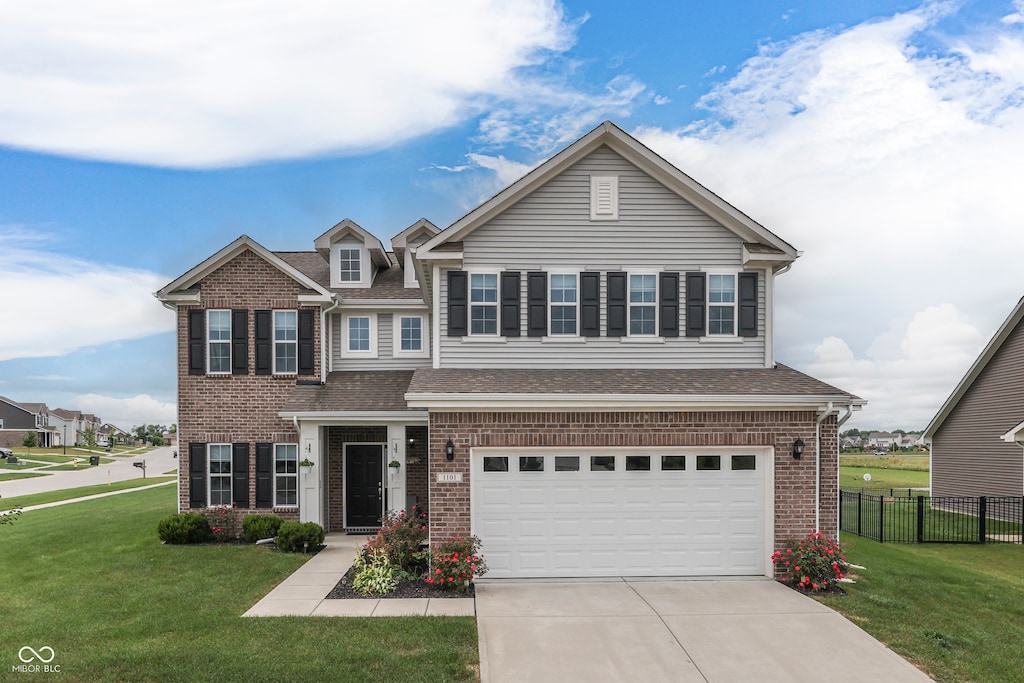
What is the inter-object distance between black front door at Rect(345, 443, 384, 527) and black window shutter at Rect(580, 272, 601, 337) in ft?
22.5

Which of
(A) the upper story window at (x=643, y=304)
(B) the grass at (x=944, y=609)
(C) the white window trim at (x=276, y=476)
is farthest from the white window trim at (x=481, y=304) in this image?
(B) the grass at (x=944, y=609)

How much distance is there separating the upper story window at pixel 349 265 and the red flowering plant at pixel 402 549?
8.54 m

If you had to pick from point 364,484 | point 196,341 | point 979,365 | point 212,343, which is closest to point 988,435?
point 979,365

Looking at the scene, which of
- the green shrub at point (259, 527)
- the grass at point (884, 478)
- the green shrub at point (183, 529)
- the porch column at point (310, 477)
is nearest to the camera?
the green shrub at point (183, 529)

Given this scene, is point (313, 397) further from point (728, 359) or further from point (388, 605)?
point (728, 359)

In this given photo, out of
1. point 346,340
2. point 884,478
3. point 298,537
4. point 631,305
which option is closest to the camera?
point 631,305

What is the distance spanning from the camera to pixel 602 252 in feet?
44.2

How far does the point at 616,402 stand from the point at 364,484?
8.40 metres

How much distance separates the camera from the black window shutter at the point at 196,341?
53.2 feet

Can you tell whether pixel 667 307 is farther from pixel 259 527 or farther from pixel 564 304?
pixel 259 527

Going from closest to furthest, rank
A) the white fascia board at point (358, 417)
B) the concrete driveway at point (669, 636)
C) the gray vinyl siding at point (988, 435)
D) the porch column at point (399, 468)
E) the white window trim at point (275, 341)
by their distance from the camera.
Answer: the concrete driveway at point (669, 636) → the white fascia board at point (358, 417) → the porch column at point (399, 468) → the white window trim at point (275, 341) → the gray vinyl siding at point (988, 435)

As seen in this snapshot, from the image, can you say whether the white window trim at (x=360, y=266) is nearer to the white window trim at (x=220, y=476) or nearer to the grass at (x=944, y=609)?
the white window trim at (x=220, y=476)

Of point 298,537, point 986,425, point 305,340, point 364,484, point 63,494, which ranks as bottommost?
point 63,494

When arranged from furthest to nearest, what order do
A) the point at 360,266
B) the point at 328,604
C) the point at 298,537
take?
the point at 360,266 → the point at 298,537 → the point at 328,604
